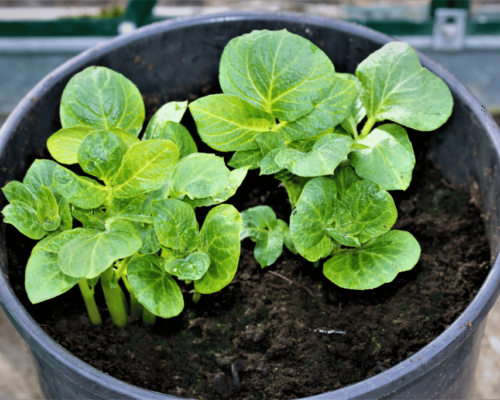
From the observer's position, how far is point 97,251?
597mm

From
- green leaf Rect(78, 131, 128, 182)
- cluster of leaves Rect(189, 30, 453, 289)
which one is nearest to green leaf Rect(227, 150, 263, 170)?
cluster of leaves Rect(189, 30, 453, 289)

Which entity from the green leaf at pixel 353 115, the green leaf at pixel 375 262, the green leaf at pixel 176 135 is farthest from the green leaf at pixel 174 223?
the green leaf at pixel 353 115

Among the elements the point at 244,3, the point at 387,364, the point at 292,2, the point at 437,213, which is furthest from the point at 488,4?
Answer: the point at 387,364

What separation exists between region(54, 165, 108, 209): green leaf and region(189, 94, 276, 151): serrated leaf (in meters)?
0.18

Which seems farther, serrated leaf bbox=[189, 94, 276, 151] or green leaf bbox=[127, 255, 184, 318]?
serrated leaf bbox=[189, 94, 276, 151]

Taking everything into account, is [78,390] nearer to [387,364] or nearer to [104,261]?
[104,261]

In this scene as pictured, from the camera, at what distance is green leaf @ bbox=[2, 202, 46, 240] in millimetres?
673

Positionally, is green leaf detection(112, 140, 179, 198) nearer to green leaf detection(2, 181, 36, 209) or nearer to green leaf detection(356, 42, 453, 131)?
green leaf detection(2, 181, 36, 209)

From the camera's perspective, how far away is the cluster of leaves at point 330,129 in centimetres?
73

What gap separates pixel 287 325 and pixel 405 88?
0.41m

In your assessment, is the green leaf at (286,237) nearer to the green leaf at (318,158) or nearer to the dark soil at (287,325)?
the dark soil at (287,325)

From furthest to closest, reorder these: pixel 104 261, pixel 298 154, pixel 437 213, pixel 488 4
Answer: pixel 488 4, pixel 437 213, pixel 298 154, pixel 104 261

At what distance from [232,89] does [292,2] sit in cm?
158

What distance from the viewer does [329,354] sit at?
0.81 metres
